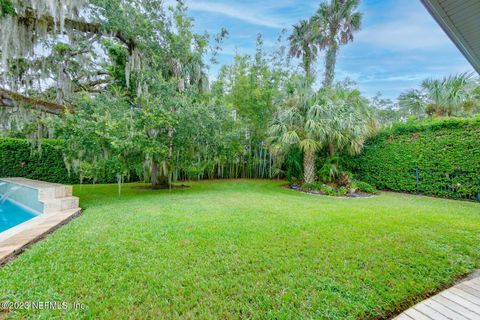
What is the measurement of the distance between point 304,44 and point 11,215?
46.2 feet

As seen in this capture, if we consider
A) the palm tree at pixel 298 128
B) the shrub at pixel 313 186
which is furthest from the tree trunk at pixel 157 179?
the shrub at pixel 313 186

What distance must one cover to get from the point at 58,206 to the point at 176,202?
7.68ft

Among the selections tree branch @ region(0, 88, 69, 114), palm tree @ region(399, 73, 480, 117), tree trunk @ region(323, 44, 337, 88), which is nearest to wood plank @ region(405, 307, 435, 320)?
tree branch @ region(0, 88, 69, 114)

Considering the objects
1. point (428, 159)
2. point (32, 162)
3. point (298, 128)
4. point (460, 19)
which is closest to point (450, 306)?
point (460, 19)

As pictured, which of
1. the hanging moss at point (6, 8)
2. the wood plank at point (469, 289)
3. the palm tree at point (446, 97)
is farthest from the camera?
the palm tree at point (446, 97)

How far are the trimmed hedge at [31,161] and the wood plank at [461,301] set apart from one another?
965 cm

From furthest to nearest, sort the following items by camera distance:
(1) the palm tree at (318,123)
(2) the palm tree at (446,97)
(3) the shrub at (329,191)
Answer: (2) the palm tree at (446,97) → (1) the palm tree at (318,123) → (3) the shrub at (329,191)

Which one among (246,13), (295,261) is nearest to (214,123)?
(246,13)

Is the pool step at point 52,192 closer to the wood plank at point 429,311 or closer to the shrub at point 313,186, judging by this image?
the wood plank at point 429,311

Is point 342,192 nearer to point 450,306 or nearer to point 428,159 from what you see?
point 428,159

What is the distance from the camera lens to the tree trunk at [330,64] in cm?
1205

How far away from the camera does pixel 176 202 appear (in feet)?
16.9

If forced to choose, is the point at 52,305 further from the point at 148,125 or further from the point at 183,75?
the point at 183,75

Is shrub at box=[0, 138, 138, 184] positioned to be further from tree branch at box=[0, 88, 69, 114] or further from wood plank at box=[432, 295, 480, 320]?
wood plank at box=[432, 295, 480, 320]
